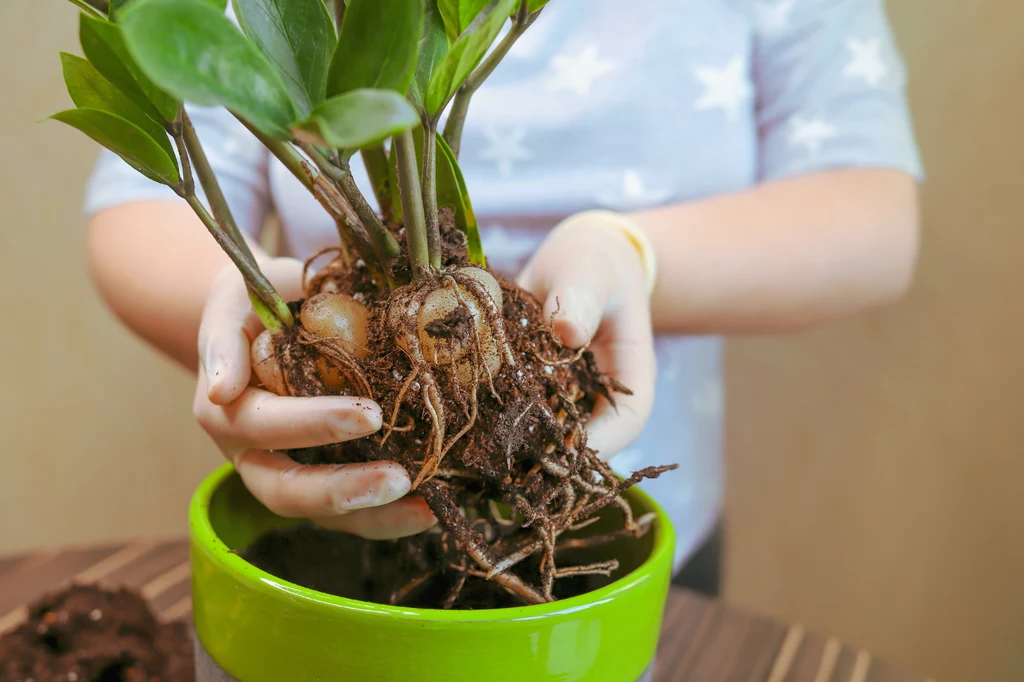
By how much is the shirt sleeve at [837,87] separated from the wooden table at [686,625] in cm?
40

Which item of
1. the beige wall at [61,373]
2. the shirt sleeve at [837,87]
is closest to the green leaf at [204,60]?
the shirt sleeve at [837,87]

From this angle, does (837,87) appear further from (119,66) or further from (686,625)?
(119,66)

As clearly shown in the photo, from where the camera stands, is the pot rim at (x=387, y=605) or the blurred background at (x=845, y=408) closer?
the pot rim at (x=387, y=605)

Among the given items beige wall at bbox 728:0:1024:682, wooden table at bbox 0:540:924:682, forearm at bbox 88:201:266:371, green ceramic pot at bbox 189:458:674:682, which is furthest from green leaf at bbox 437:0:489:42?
beige wall at bbox 728:0:1024:682

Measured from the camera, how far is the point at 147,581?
603mm

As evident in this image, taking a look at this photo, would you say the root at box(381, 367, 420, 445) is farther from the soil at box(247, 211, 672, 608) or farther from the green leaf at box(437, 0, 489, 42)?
the green leaf at box(437, 0, 489, 42)

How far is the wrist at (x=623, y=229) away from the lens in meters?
0.50

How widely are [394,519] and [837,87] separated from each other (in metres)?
0.58

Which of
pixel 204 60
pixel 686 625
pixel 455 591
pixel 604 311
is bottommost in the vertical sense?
pixel 686 625

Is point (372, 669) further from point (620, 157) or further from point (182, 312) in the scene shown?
point (620, 157)

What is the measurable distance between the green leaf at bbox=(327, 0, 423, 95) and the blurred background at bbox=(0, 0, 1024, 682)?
33.9 inches

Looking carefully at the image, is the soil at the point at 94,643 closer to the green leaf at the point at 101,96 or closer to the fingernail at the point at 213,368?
the fingernail at the point at 213,368

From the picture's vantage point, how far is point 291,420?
30cm

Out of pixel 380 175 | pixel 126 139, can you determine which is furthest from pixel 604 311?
pixel 126 139
